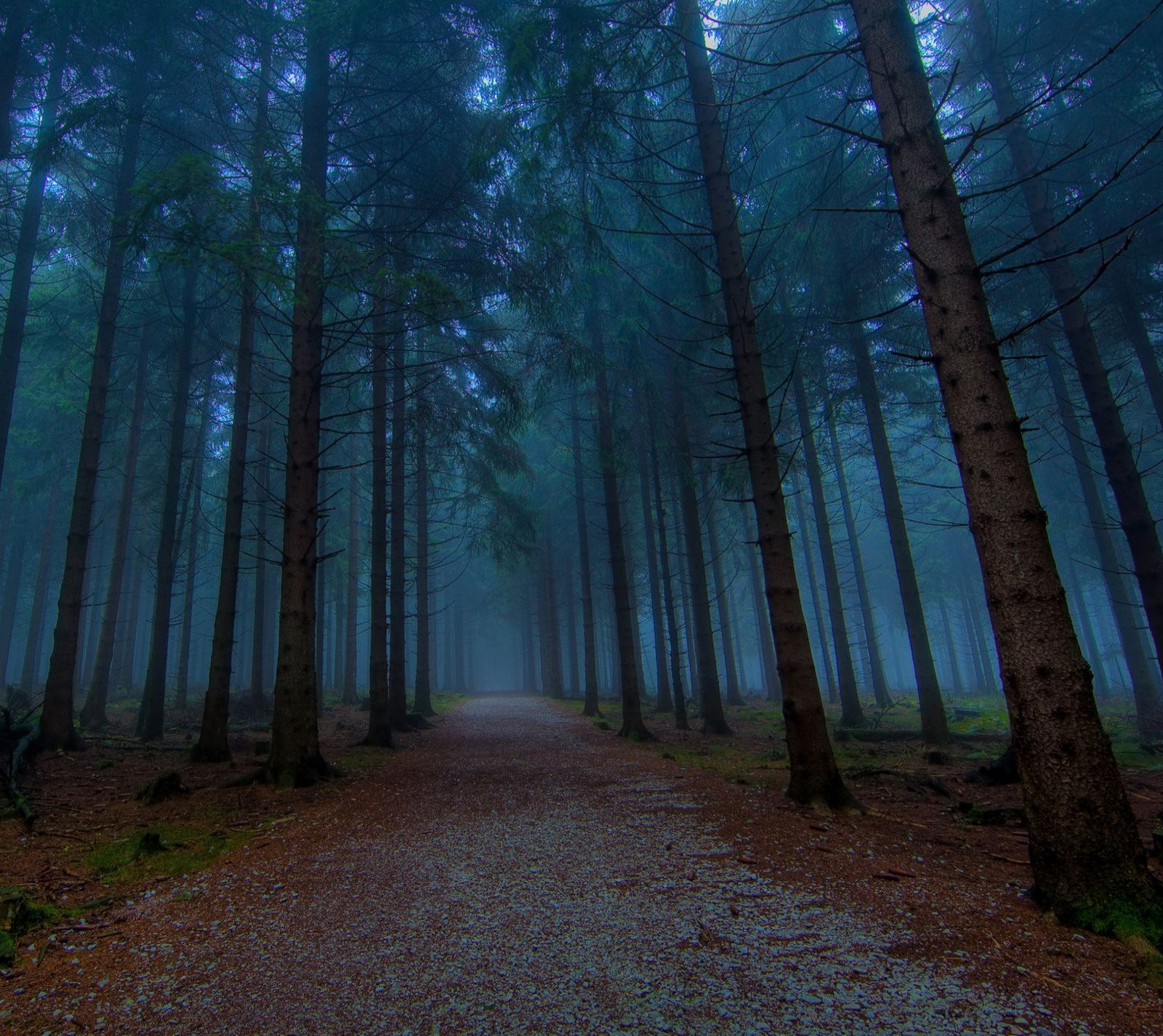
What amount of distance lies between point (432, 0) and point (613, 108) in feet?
11.7

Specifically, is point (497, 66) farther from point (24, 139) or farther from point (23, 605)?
point (23, 605)

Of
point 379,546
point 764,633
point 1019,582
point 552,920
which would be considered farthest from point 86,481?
point 764,633

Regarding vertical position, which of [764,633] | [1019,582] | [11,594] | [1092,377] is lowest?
[764,633]

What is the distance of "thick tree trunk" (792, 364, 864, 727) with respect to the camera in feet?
39.4

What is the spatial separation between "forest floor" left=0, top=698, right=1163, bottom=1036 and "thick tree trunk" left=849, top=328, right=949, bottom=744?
3808 mm

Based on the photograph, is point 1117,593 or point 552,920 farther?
point 1117,593

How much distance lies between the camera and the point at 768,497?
548 centimetres

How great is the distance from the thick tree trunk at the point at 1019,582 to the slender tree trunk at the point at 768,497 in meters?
1.76

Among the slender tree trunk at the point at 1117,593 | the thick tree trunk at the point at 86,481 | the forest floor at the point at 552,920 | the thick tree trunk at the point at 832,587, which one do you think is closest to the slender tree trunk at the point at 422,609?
the thick tree trunk at the point at 86,481

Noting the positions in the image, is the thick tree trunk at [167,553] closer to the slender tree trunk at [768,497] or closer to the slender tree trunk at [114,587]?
the slender tree trunk at [114,587]

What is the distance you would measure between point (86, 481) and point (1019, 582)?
1140cm

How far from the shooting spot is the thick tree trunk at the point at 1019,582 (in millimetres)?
2529

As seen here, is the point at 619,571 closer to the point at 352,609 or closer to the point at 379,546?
the point at 379,546

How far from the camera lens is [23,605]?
3450cm
